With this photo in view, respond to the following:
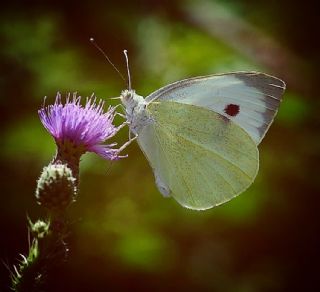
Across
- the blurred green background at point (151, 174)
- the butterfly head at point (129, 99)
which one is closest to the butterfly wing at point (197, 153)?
the butterfly head at point (129, 99)

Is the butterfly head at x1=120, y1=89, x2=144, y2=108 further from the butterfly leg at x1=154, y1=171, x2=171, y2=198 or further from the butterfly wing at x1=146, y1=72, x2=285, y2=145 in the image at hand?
the butterfly leg at x1=154, y1=171, x2=171, y2=198

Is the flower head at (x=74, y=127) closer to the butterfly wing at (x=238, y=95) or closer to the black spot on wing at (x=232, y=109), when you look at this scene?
the butterfly wing at (x=238, y=95)

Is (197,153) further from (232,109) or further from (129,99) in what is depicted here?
(129,99)

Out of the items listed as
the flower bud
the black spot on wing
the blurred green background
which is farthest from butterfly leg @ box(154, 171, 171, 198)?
the blurred green background

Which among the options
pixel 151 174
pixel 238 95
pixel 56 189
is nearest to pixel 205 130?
pixel 238 95

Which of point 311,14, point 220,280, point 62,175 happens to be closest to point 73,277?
point 220,280
